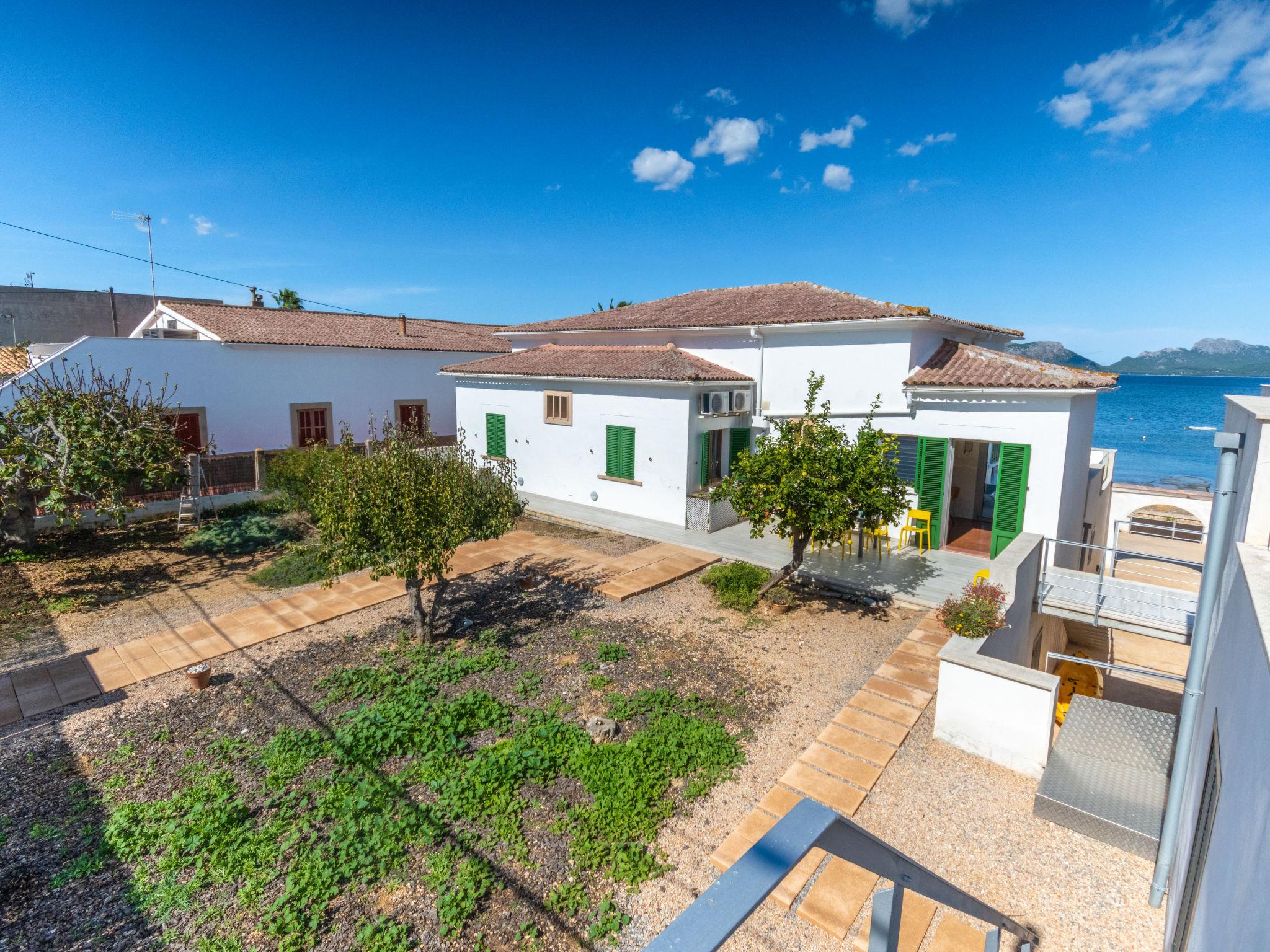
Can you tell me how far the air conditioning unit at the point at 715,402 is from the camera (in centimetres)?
1582

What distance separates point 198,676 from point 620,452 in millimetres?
10799

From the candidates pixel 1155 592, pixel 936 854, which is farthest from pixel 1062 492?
pixel 936 854

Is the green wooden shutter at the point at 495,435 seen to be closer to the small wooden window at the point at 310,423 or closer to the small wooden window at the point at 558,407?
the small wooden window at the point at 558,407

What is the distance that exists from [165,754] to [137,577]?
743 centimetres

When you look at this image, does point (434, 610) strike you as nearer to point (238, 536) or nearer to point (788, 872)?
point (238, 536)

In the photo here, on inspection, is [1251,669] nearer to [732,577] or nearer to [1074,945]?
[1074,945]

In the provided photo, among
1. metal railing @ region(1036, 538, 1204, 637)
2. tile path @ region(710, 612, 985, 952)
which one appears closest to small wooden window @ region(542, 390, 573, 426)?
tile path @ region(710, 612, 985, 952)

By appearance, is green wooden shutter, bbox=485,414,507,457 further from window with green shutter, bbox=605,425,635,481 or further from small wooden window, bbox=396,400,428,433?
small wooden window, bbox=396,400,428,433

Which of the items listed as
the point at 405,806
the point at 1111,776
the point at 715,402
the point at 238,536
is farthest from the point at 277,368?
the point at 1111,776

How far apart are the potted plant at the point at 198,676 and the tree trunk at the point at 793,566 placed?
27.9ft

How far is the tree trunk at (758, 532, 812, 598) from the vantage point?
10.9 m

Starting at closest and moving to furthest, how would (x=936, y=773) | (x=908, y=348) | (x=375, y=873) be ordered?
1. (x=375, y=873)
2. (x=936, y=773)
3. (x=908, y=348)

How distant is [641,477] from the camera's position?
16.8 meters

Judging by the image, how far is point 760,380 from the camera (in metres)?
16.8
